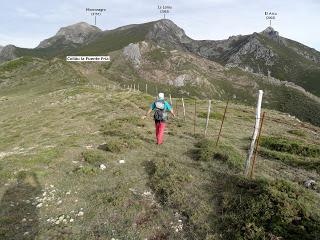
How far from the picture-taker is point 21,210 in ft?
40.8

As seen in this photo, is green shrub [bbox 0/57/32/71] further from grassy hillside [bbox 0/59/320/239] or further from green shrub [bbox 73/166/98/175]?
green shrub [bbox 73/166/98/175]

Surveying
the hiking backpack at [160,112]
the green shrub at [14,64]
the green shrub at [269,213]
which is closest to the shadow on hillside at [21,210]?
the green shrub at [269,213]

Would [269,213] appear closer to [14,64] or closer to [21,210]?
[21,210]

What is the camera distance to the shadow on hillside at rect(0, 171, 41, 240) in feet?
35.8

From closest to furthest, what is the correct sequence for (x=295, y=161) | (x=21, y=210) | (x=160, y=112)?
1. (x=21, y=210)
2. (x=295, y=161)
3. (x=160, y=112)

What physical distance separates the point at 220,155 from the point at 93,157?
646 cm

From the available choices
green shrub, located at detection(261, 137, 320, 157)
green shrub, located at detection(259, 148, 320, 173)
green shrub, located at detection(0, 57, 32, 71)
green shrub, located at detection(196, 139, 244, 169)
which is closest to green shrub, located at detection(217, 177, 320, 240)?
green shrub, located at detection(196, 139, 244, 169)

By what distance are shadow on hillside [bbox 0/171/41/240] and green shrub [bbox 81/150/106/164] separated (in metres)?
3.05

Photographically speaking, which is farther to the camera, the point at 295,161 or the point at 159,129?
the point at 159,129

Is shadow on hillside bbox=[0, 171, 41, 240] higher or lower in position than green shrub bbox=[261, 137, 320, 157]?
lower

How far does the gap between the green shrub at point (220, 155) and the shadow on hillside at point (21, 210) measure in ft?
26.4

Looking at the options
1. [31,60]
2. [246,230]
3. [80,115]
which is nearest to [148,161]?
[246,230]

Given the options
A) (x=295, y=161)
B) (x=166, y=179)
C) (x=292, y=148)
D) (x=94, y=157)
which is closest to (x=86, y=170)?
(x=94, y=157)

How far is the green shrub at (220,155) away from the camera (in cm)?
1675
